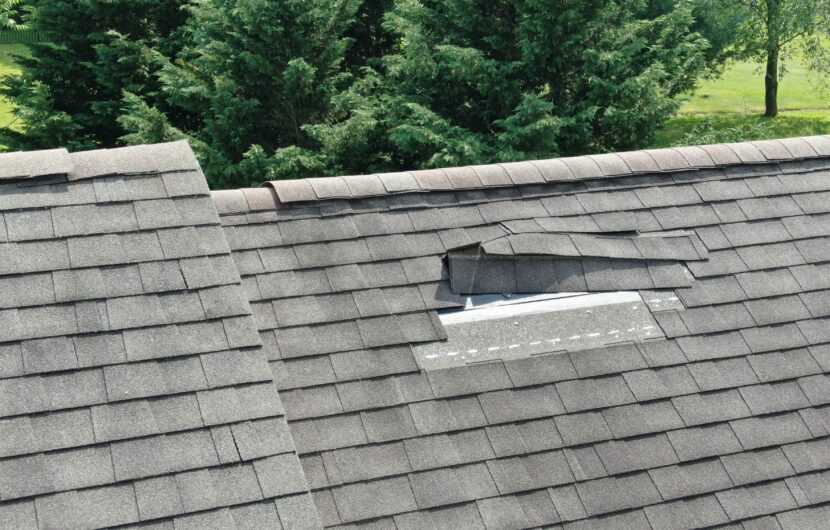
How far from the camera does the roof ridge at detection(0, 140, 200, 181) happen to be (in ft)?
15.9

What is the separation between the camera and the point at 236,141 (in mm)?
15086

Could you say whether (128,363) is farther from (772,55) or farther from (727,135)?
(772,55)

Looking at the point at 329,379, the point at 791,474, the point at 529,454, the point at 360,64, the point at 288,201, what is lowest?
the point at 360,64

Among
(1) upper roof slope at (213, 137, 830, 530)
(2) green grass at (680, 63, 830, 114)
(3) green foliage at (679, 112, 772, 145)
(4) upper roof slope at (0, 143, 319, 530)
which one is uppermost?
(4) upper roof slope at (0, 143, 319, 530)

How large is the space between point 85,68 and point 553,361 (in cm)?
1557

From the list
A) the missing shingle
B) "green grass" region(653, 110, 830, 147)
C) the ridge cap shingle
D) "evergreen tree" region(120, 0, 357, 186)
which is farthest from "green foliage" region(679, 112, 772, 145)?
the missing shingle

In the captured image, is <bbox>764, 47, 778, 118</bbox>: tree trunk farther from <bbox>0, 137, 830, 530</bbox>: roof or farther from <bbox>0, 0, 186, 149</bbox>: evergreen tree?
<bbox>0, 137, 830, 530</bbox>: roof

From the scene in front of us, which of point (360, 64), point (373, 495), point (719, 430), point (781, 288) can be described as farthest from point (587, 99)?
point (373, 495)

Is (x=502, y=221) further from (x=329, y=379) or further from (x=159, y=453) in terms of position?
(x=159, y=453)

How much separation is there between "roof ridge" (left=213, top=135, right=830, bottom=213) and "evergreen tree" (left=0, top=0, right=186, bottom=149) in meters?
11.8

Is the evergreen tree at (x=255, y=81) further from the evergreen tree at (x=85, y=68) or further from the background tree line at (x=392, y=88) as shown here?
the evergreen tree at (x=85, y=68)

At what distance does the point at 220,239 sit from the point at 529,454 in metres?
2.00

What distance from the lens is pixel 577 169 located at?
639 centimetres

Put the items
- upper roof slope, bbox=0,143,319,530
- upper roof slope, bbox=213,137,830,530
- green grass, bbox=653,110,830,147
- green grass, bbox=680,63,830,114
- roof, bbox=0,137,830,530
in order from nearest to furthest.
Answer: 1. upper roof slope, bbox=0,143,319,530
2. roof, bbox=0,137,830,530
3. upper roof slope, bbox=213,137,830,530
4. green grass, bbox=653,110,830,147
5. green grass, bbox=680,63,830,114
